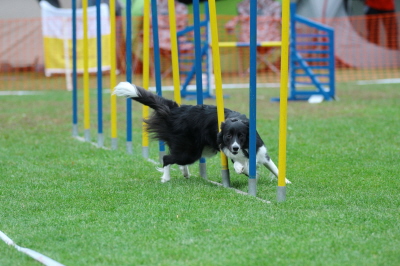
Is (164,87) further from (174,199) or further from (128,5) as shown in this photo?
(174,199)

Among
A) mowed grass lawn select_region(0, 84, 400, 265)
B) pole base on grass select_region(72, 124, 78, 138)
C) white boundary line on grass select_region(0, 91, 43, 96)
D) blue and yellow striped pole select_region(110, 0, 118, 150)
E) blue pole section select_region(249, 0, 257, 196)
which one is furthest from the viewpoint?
white boundary line on grass select_region(0, 91, 43, 96)

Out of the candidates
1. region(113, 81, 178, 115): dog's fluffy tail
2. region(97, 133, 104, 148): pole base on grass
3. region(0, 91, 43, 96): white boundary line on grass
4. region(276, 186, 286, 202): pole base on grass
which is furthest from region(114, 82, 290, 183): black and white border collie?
region(0, 91, 43, 96): white boundary line on grass

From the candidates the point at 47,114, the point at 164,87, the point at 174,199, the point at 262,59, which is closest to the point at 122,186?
the point at 174,199

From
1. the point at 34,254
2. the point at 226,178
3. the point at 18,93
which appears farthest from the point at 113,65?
the point at 18,93

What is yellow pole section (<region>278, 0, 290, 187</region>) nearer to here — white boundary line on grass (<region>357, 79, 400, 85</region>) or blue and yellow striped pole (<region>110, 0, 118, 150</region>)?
blue and yellow striped pole (<region>110, 0, 118, 150</region>)

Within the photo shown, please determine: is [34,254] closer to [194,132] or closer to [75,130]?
[194,132]

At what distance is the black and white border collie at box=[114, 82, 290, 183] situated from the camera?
5.46 meters

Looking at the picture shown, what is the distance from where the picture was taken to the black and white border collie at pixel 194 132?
5.46m

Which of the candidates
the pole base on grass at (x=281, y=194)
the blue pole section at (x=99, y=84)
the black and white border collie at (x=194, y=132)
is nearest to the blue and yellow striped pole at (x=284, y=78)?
the pole base on grass at (x=281, y=194)

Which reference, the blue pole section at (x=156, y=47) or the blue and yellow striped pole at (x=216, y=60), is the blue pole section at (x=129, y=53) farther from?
the blue and yellow striped pole at (x=216, y=60)

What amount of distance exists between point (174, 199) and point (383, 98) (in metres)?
9.57

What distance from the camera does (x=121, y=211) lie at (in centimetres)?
486

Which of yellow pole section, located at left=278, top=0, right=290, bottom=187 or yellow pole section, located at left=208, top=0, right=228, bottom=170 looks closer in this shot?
yellow pole section, located at left=278, top=0, right=290, bottom=187

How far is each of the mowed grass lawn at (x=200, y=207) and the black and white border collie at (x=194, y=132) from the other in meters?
0.26
